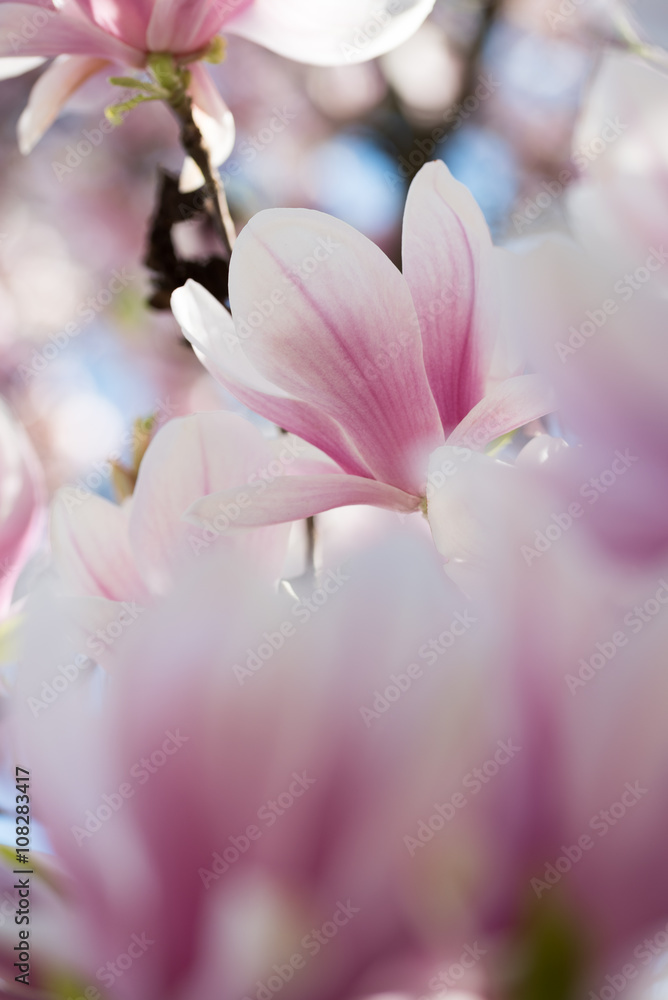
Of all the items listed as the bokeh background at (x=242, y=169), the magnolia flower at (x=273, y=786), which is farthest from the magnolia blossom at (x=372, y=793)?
the bokeh background at (x=242, y=169)

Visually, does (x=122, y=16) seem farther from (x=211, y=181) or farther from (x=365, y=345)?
(x=365, y=345)

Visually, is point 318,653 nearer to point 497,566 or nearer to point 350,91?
point 497,566

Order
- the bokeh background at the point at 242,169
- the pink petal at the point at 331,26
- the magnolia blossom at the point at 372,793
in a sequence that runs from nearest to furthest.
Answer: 1. the magnolia blossom at the point at 372,793
2. the pink petal at the point at 331,26
3. the bokeh background at the point at 242,169

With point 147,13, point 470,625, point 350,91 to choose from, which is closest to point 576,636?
point 470,625

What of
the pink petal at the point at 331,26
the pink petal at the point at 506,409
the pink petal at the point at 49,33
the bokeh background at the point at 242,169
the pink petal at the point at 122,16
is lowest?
the bokeh background at the point at 242,169

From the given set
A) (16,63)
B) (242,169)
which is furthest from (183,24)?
(242,169)

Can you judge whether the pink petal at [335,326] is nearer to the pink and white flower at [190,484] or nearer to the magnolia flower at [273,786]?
the pink and white flower at [190,484]
